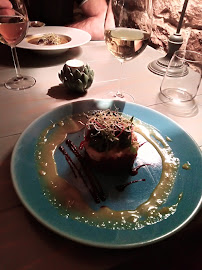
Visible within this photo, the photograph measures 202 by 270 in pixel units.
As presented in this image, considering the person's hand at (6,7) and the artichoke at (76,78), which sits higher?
the person's hand at (6,7)

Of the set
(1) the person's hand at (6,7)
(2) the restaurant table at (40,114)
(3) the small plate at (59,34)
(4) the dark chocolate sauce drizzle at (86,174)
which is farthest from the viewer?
(3) the small plate at (59,34)

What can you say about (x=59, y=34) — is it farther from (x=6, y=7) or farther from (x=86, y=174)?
(x=86, y=174)

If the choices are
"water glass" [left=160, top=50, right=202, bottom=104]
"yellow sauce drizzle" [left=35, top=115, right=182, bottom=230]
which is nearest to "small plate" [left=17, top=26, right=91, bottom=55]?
"water glass" [left=160, top=50, right=202, bottom=104]

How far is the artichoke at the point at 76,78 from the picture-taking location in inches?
36.1

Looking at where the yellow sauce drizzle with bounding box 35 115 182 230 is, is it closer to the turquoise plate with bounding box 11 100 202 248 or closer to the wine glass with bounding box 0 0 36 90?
the turquoise plate with bounding box 11 100 202 248

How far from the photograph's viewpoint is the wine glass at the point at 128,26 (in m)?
0.85

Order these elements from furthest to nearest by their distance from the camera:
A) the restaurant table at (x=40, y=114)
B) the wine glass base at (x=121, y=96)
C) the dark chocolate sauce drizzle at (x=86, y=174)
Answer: the wine glass base at (x=121, y=96), the dark chocolate sauce drizzle at (x=86, y=174), the restaurant table at (x=40, y=114)

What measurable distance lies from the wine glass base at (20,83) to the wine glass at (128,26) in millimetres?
372

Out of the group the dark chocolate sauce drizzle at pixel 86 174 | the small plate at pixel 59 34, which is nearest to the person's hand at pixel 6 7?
the small plate at pixel 59 34

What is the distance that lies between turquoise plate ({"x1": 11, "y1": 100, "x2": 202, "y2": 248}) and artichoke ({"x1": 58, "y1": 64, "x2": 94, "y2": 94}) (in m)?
0.15

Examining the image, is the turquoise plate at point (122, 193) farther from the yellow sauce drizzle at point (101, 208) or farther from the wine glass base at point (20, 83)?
the wine glass base at point (20, 83)

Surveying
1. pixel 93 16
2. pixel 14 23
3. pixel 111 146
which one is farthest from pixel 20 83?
pixel 93 16

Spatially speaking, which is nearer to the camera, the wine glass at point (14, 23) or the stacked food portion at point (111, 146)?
the stacked food portion at point (111, 146)

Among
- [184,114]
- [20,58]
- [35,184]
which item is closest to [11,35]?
[20,58]
